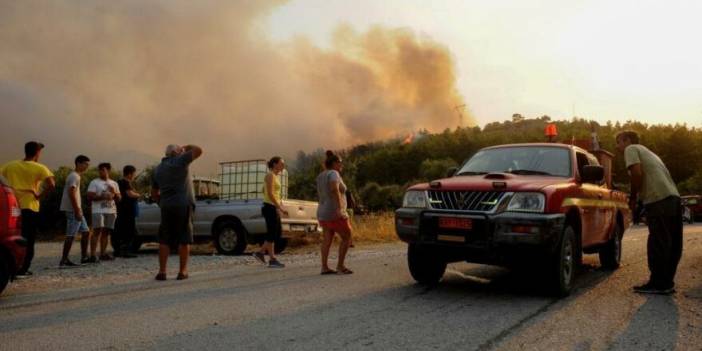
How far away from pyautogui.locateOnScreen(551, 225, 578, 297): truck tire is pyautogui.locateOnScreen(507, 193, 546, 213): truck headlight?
0.47m

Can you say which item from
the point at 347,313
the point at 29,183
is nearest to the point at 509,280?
the point at 347,313

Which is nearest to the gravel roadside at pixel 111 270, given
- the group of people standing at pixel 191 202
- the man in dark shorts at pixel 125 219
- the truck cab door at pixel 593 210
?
the group of people standing at pixel 191 202

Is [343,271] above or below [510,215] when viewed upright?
below

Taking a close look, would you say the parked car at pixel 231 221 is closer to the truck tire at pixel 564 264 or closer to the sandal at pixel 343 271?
the sandal at pixel 343 271

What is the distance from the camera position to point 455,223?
20.1 feet

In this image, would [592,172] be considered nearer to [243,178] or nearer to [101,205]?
[101,205]

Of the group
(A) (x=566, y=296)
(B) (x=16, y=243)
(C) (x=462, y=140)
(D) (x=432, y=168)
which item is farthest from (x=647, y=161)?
(C) (x=462, y=140)

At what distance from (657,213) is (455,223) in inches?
97.4

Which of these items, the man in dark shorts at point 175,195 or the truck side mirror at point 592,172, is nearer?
the truck side mirror at point 592,172

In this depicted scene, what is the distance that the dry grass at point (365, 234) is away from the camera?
1471 centimetres

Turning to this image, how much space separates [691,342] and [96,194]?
9.31 meters

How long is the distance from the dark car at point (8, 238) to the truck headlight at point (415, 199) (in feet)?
14.0

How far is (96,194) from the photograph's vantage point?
33.8 ft

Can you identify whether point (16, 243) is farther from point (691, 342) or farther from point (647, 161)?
point (647, 161)
